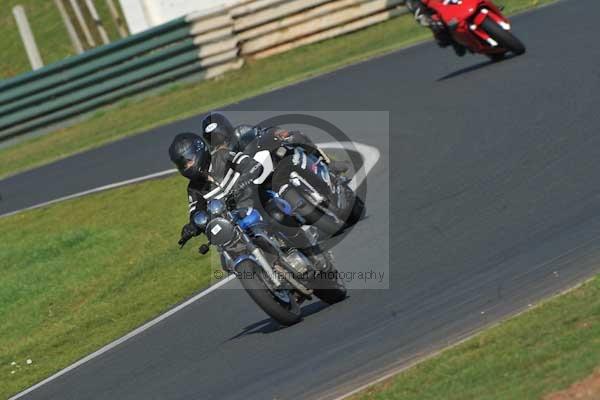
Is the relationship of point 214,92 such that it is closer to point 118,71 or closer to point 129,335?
point 118,71

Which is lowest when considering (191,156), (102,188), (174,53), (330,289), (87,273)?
(174,53)

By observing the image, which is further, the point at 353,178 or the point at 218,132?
the point at 353,178

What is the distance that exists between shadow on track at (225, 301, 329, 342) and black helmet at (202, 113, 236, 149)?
51.7 inches

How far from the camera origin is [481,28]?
49.8 ft

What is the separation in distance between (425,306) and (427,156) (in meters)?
4.47

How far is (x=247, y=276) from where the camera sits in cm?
823

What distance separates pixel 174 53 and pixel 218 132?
12421mm

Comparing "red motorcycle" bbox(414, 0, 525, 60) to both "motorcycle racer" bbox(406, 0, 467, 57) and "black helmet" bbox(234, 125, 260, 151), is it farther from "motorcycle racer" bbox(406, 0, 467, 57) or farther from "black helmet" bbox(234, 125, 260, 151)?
"black helmet" bbox(234, 125, 260, 151)

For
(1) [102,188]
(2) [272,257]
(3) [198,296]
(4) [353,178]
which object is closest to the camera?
(2) [272,257]

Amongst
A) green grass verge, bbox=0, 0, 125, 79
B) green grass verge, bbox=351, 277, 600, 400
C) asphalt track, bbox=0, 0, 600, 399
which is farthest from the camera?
green grass verge, bbox=0, 0, 125, 79

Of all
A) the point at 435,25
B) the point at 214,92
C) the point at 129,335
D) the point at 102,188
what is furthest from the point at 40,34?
the point at 129,335

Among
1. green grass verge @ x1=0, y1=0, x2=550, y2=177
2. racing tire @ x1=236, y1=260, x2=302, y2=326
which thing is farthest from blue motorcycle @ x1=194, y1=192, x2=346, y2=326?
green grass verge @ x1=0, y1=0, x2=550, y2=177

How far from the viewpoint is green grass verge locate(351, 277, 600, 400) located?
5.86 meters

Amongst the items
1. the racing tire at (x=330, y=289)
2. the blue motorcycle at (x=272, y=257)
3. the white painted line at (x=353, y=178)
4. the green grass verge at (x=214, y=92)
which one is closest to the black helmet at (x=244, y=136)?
the blue motorcycle at (x=272, y=257)
